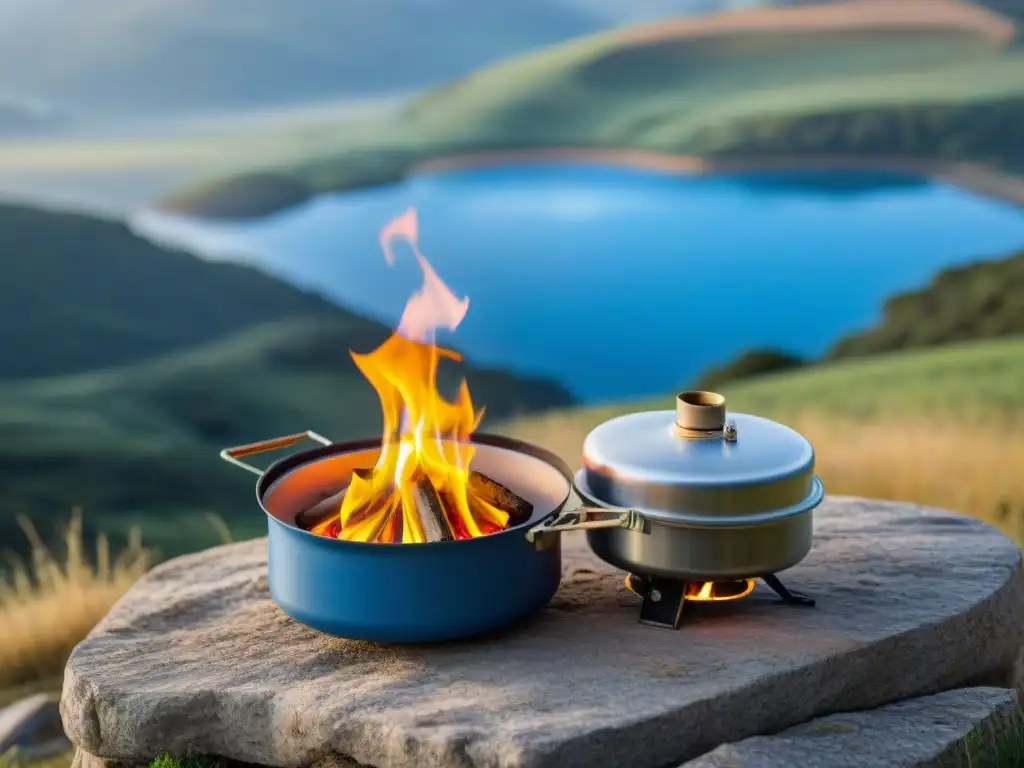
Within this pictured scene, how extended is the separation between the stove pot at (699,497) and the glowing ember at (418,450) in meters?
0.22

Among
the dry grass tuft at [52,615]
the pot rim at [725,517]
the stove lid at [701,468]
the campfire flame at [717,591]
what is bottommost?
the dry grass tuft at [52,615]

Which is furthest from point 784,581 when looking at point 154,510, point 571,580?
point 154,510

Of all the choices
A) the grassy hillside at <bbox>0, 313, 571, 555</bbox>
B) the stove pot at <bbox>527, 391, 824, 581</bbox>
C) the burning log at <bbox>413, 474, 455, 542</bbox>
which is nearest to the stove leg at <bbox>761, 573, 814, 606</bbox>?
the stove pot at <bbox>527, 391, 824, 581</bbox>

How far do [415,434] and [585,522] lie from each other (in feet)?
1.66

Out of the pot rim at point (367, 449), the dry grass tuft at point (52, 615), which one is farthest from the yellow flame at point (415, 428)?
the dry grass tuft at point (52, 615)

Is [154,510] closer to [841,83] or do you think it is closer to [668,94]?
[668,94]

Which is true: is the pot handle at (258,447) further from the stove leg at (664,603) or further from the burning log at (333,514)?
the stove leg at (664,603)

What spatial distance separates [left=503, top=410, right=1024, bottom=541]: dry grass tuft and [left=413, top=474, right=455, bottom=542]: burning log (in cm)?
260

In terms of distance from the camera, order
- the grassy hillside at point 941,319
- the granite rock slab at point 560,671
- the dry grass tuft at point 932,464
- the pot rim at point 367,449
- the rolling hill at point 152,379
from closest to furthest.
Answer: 1. the granite rock slab at point 560,671
2. the pot rim at point 367,449
3. the dry grass tuft at point 932,464
4. the rolling hill at point 152,379
5. the grassy hillside at point 941,319

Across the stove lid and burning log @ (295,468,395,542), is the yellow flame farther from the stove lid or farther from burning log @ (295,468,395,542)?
the stove lid

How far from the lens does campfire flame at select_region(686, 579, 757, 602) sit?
2996mm

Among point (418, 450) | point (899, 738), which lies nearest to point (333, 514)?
point (418, 450)

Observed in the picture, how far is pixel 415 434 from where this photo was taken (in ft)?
9.77

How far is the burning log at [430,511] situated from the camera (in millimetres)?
2775
